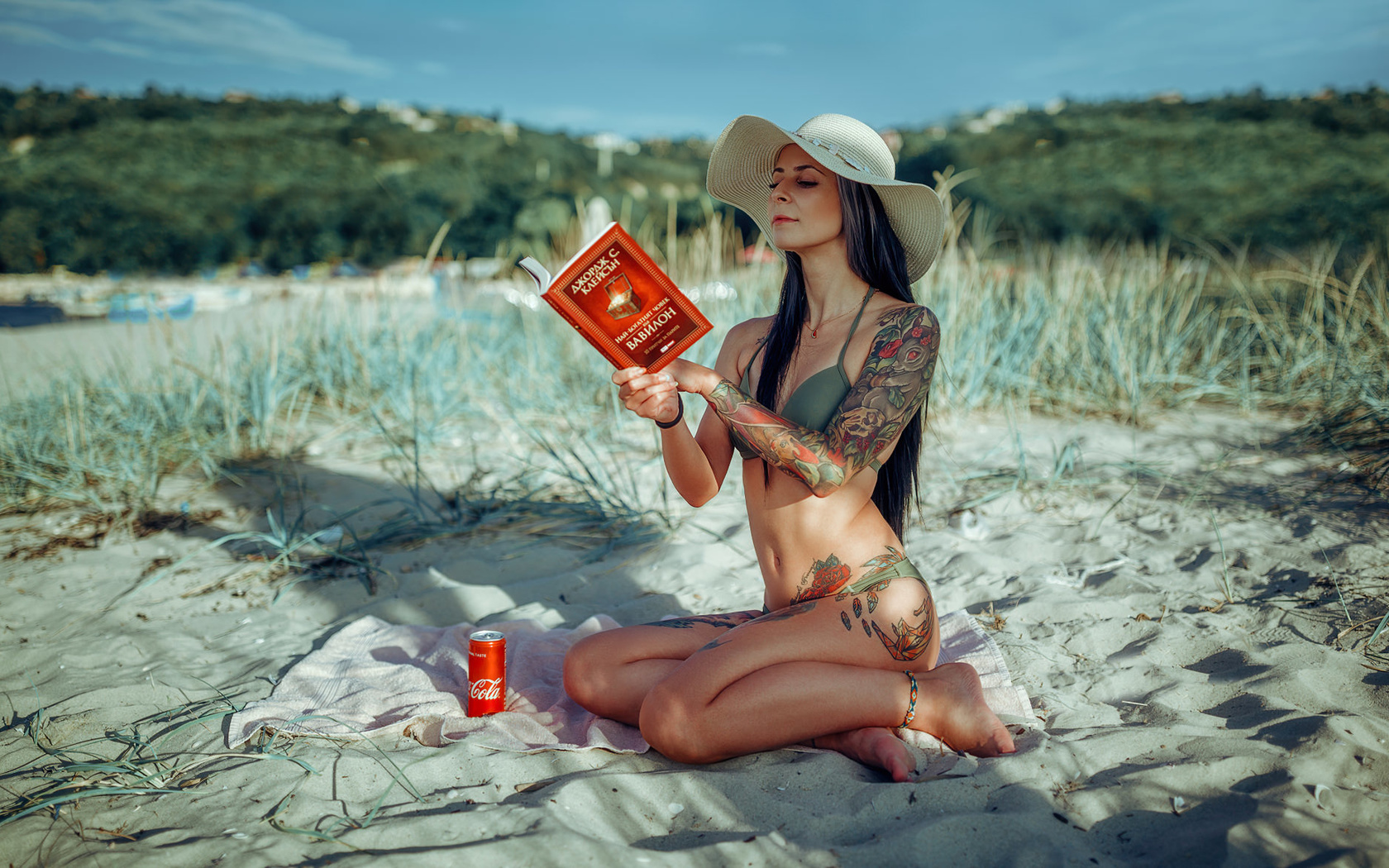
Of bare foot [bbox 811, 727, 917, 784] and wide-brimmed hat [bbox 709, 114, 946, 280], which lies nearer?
bare foot [bbox 811, 727, 917, 784]

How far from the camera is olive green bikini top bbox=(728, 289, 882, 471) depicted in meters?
1.75

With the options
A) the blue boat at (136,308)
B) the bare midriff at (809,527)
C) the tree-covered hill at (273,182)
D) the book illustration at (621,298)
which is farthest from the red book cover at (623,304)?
the tree-covered hill at (273,182)

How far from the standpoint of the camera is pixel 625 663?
1853 millimetres

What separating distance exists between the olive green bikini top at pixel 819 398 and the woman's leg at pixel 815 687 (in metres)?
0.35

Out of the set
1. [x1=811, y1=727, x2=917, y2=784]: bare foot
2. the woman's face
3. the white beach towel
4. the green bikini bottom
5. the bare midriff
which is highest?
the woman's face

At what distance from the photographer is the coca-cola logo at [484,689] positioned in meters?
1.85

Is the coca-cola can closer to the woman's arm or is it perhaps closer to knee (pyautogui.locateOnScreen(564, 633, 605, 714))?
knee (pyautogui.locateOnScreen(564, 633, 605, 714))

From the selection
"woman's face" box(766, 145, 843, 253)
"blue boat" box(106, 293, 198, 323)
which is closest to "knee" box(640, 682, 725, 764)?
"woman's face" box(766, 145, 843, 253)

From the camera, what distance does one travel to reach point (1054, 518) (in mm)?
2980

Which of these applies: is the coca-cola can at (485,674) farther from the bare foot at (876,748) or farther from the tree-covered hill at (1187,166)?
the tree-covered hill at (1187,166)

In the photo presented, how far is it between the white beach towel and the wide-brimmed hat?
108cm

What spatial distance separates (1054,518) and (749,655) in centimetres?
179

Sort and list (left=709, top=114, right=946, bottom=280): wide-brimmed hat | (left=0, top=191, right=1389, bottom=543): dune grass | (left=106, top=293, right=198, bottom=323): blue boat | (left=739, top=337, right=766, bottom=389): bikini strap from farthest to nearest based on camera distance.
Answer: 1. (left=106, top=293, right=198, bottom=323): blue boat
2. (left=0, top=191, right=1389, bottom=543): dune grass
3. (left=739, top=337, right=766, bottom=389): bikini strap
4. (left=709, top=114, right=946, bottom=280): wide-brimmed hat

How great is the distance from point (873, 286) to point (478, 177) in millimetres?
31425
